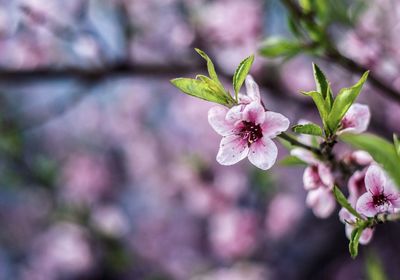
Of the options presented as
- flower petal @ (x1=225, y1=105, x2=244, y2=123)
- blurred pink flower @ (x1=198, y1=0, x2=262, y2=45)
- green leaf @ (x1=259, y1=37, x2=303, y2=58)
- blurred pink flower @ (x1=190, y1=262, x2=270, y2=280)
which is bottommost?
flower petal @ (x1=225, y1=105, x2=244, y2=123)

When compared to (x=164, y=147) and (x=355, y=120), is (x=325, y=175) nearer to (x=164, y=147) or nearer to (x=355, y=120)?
(x=355, y=120)

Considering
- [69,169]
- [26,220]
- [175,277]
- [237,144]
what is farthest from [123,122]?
[237,144]

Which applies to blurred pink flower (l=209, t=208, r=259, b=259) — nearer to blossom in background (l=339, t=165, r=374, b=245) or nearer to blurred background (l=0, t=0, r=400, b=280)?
blurred background (l=0, t=0, r=400, b=280)

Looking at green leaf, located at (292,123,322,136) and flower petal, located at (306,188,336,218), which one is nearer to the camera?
green leaf, located at (292,123,322,136)

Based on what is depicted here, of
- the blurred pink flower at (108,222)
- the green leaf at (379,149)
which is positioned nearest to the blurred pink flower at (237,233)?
the blurred pink flower at (108,222)

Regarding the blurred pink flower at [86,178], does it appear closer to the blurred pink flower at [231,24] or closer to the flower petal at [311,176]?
the blurred pink flower at [231,24]

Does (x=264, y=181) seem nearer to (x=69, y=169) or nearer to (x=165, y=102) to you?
(x=69, y=169)

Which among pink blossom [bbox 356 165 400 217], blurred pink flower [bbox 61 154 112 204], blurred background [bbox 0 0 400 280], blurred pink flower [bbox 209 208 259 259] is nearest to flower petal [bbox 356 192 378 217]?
pink blossom [bbox 356 165 400 217]

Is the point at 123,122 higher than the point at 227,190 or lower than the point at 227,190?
higher
